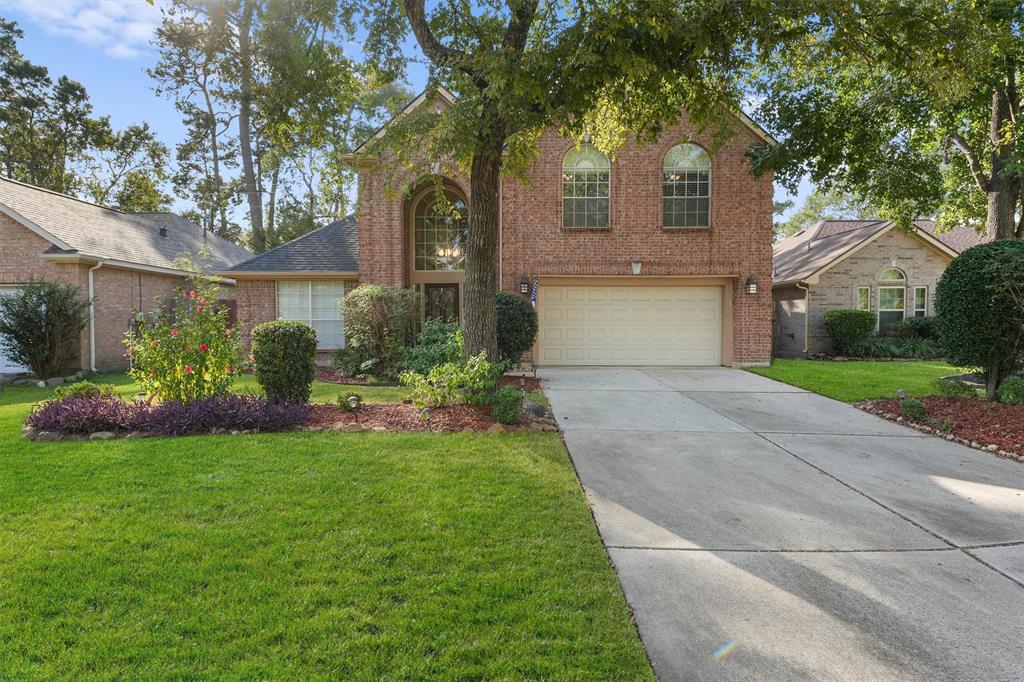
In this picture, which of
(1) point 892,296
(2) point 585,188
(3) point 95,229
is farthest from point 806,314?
(3) point 95,229

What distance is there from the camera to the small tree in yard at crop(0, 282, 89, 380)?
11.2m

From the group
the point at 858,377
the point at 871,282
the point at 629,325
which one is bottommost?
the point at 858,377

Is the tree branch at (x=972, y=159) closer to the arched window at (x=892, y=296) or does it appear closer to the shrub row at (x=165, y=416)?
the arched window at (x=892, y=296)

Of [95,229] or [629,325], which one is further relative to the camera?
[95,229]

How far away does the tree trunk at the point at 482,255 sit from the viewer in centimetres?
724

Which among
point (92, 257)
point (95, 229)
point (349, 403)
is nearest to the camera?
point (349, 403)

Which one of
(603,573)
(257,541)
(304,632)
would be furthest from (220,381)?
(603,573)

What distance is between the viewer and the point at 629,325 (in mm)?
13727

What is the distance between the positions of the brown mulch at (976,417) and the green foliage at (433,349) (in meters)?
6.90

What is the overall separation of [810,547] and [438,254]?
1214 centimetres

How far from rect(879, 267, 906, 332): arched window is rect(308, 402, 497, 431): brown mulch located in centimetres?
1673

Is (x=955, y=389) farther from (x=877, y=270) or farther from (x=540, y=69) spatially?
(x=877, y=270)

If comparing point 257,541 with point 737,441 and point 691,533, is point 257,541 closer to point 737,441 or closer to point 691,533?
point 691,533

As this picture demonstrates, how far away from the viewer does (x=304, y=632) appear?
2.41 meters
